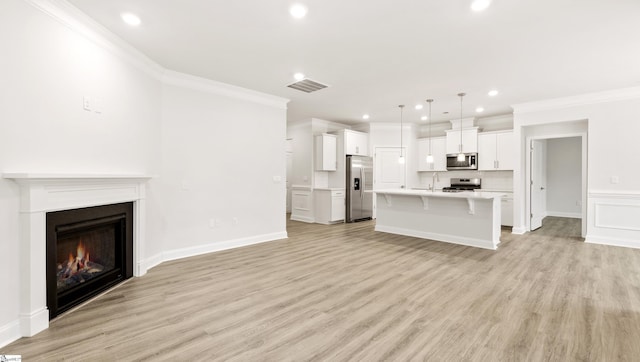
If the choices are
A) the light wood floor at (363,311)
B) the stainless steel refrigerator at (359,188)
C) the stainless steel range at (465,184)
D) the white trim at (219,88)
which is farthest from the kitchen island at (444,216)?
the white trim at (219,88)

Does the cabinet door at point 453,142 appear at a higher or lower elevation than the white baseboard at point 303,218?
higher

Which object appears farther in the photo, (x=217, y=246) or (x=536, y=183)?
(x=536, y=183)

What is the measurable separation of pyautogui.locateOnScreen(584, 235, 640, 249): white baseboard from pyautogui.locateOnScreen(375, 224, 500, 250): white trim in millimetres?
2124

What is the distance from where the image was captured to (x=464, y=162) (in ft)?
24.8

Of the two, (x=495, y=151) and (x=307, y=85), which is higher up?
(x=307, y=85)

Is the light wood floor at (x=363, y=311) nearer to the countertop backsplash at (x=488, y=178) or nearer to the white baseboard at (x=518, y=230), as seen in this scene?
the white baseboard at (x=518, y=230)

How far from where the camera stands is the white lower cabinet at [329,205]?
7492mm

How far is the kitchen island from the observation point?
16.5 ft

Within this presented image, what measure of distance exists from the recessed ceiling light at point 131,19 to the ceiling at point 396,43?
0.05m

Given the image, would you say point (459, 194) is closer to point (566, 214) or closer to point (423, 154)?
point (423, 154)

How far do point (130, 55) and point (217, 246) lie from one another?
2.98m

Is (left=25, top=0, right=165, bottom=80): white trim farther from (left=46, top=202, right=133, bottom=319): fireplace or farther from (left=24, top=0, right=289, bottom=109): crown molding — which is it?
(left=46, top=202, right=133, bottom=319): fireplace

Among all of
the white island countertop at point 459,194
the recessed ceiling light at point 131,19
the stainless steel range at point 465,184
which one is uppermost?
the recessed ceiling light at point 131,19

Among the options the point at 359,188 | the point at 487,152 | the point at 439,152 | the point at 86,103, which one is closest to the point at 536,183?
the point at 487,152
